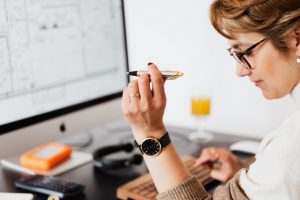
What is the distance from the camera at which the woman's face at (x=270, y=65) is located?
2.77 ft

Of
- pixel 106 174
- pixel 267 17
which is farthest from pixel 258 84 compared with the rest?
pixel 106 174

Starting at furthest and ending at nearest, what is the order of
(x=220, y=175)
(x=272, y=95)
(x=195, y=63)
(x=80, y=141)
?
(x=195, y=63) → (x=80, y=141) → (x=220, y=175) → (x=272, y=95)

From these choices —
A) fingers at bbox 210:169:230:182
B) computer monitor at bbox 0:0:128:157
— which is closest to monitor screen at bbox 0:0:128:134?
computer monitor at bbox 0:0:128:157

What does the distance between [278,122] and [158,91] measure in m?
0.81

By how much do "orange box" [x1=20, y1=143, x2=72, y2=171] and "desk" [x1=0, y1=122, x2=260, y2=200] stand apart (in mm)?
47

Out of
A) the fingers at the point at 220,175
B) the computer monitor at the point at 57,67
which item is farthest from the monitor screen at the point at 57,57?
the fingers at the point at 220,175

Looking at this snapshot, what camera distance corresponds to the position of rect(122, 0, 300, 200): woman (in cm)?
78

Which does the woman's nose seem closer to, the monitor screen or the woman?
the woman

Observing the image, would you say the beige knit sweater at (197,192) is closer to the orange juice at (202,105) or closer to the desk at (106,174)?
the desk at (106,174)

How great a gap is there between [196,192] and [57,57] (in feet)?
1.62

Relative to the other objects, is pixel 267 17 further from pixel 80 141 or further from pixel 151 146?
pixel 80 141

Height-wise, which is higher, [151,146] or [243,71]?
[243,71]

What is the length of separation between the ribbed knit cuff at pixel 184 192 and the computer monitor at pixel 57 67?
0.39 m

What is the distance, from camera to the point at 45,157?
3.84 ft
